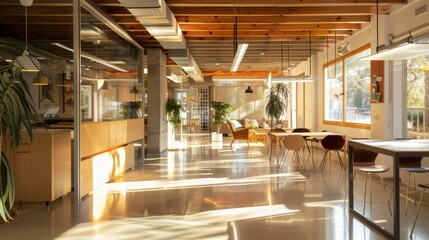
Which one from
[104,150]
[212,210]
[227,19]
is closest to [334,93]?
[227,19]

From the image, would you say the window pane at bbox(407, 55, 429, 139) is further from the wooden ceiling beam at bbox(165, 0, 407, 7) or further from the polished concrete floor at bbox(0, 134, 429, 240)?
the wooden ceiling beam at bbox(165, 0, 407, 7)

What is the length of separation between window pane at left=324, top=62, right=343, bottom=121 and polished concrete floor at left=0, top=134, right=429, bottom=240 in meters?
3.65

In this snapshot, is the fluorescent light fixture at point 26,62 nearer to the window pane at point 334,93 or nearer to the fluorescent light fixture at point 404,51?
the fluorescent light fixture at point 404,51

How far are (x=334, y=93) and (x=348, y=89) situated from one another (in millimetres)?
1235

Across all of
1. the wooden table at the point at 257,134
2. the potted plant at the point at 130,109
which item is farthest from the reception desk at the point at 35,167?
the wooden table at the point at 257,134

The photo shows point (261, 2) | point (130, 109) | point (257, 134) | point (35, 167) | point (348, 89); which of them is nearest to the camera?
point (35, 167)

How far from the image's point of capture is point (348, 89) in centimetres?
1111

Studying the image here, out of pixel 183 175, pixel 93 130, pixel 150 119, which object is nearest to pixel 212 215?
pixel 93 130

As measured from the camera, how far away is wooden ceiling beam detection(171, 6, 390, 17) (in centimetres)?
805

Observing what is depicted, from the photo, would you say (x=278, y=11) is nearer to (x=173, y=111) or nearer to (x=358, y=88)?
(x=358, y=88)

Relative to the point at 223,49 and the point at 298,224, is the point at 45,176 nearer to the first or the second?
the point at 298,224

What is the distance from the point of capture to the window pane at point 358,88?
967 cm

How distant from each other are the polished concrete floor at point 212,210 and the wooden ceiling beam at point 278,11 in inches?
130

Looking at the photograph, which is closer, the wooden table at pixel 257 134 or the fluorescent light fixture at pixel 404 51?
the fluorescent light fixture at pixel 404 51
